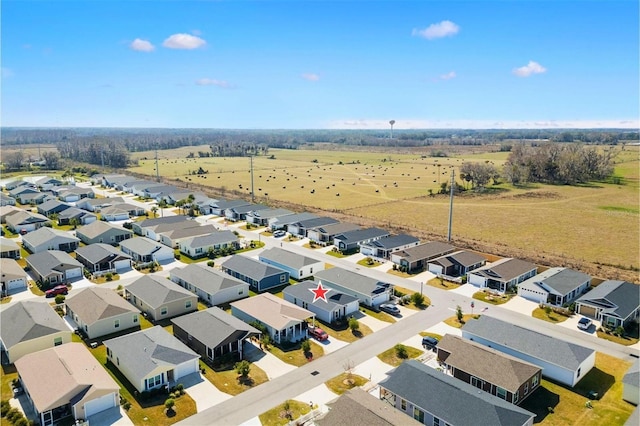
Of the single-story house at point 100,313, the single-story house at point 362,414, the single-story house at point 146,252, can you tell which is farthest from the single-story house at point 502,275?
the single-story house at point 146,252

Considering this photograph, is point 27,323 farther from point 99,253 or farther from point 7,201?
point 7,201

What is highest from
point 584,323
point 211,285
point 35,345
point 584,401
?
point 211,285

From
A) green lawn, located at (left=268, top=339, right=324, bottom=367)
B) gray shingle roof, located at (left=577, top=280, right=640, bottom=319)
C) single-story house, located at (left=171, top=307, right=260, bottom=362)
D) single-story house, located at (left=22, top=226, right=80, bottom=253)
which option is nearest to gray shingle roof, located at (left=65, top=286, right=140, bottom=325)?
single-story house, located at (left=171, top=307, right=260, bottom=362)

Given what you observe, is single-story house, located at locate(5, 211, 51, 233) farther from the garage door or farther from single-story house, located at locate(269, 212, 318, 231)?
the garage door

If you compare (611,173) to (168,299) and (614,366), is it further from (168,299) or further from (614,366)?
(168,299)

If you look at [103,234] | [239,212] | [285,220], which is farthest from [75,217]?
[285,220]

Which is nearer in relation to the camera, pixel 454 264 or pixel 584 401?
pixel 584 401

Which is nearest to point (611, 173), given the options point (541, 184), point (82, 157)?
point (541, 184)

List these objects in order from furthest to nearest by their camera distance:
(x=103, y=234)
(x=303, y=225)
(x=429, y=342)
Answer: (x=303, y=225)
(x=103, y=234)
(x=429, y=342)
